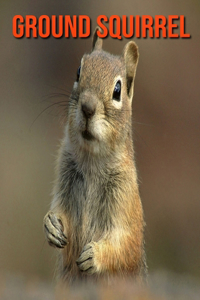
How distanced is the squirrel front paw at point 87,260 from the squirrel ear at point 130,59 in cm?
122

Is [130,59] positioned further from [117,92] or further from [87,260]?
[87,260]

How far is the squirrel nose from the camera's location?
9.59ft

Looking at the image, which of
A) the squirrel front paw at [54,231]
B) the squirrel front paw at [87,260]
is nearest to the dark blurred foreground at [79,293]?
→ the squirrel front paw at [87,260]

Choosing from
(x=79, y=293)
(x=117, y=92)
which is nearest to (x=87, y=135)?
(x=117, y=92)

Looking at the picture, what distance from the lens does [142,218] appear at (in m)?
3.70

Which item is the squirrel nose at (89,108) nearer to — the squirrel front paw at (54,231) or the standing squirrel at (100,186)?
the standing squirrel at (100,186)

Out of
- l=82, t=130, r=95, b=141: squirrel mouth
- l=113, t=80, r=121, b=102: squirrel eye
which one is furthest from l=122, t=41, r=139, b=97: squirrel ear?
l=82, t=130, r=95, b=141: squirrel mouth

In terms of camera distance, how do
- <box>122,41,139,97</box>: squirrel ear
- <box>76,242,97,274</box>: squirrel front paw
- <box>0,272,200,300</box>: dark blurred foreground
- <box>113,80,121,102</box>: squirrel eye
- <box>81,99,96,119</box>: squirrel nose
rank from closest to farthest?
1. <box>0,272,200,300</box>: dark blurred foreground
2. <box>81,99,96,119</box>: squirrel nose
3. <box>76,242,97,274</box>: squirrel front paw
4. <box>113,80,121,102</box>: squirrel eye
5. <box>122,41,139,97</box>: squirrel ear

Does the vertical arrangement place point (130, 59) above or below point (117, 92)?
above

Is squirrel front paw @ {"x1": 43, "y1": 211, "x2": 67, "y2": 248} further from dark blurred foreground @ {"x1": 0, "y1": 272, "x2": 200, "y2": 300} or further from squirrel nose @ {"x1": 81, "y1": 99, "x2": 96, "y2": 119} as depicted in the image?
dark blurred foreground @ {"x1": 0, "y1": 272, "x2": 200, "y2": 300}

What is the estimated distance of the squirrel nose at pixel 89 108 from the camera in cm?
292

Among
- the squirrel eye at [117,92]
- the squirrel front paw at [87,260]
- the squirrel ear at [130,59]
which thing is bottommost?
the squirrel front paw at [87,260]

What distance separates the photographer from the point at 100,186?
11.3 ft

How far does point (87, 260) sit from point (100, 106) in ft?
3.35
